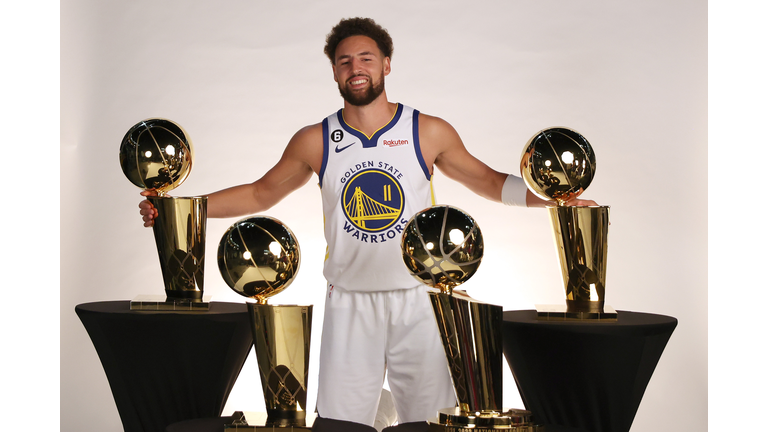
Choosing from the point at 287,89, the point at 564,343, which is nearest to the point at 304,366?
the point at 564,343

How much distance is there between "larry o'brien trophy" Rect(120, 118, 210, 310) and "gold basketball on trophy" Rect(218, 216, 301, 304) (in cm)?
44

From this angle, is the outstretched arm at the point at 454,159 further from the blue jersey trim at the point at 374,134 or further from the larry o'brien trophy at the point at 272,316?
the larry o'brien trophy at the point at 272,316

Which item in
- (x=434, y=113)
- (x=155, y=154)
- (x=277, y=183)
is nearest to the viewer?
(x=155, y=154)

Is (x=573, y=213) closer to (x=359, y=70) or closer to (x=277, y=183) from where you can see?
(x=359, y=70)

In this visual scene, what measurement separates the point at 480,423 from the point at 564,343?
423 millimetres

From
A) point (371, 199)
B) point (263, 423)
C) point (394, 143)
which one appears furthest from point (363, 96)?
point (263, 423)

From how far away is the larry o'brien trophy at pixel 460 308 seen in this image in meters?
1.22

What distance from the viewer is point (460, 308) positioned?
1229 millimetres

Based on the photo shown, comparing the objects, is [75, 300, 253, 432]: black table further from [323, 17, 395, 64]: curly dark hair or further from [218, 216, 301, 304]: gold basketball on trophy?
[323, 17, 395, 64]: curly dark hair

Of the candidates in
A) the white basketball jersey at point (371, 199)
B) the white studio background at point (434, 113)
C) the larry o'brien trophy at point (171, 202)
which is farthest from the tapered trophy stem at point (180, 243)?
the white studio background at point (434, 113)

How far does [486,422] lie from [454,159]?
45.8 inches

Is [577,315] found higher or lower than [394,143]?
lower

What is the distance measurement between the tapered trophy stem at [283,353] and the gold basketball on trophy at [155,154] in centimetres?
62

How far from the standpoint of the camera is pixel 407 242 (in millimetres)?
1255
